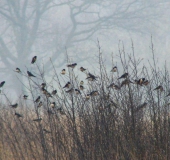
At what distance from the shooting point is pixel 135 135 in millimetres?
4270

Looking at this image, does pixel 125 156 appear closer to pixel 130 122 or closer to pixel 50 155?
pixel 130 122

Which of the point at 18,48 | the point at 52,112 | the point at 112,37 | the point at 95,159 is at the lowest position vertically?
the point at 95,159

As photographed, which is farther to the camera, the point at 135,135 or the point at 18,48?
the point at 18,48

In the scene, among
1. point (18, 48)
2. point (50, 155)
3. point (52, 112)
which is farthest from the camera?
point (18, 48)

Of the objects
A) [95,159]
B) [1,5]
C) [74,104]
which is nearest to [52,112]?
[74,104]

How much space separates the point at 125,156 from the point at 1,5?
69.0 feet

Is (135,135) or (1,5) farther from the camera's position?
(1,5)

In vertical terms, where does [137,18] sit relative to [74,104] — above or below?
above

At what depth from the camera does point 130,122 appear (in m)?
4.30

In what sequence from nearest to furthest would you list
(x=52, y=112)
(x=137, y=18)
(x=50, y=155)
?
(x=52, y=112) < (x=50, y=155) < (x=137, y=18)

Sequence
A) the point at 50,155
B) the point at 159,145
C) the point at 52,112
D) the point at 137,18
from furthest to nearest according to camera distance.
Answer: the point at 137,18, the point at 50,155, the point at 52,112, the point at 159,145

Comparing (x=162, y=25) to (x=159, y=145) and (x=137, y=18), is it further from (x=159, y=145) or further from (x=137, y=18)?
(x=159, y=145)

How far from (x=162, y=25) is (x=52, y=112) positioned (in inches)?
943

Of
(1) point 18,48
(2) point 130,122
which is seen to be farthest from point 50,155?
(1) point 18,48
